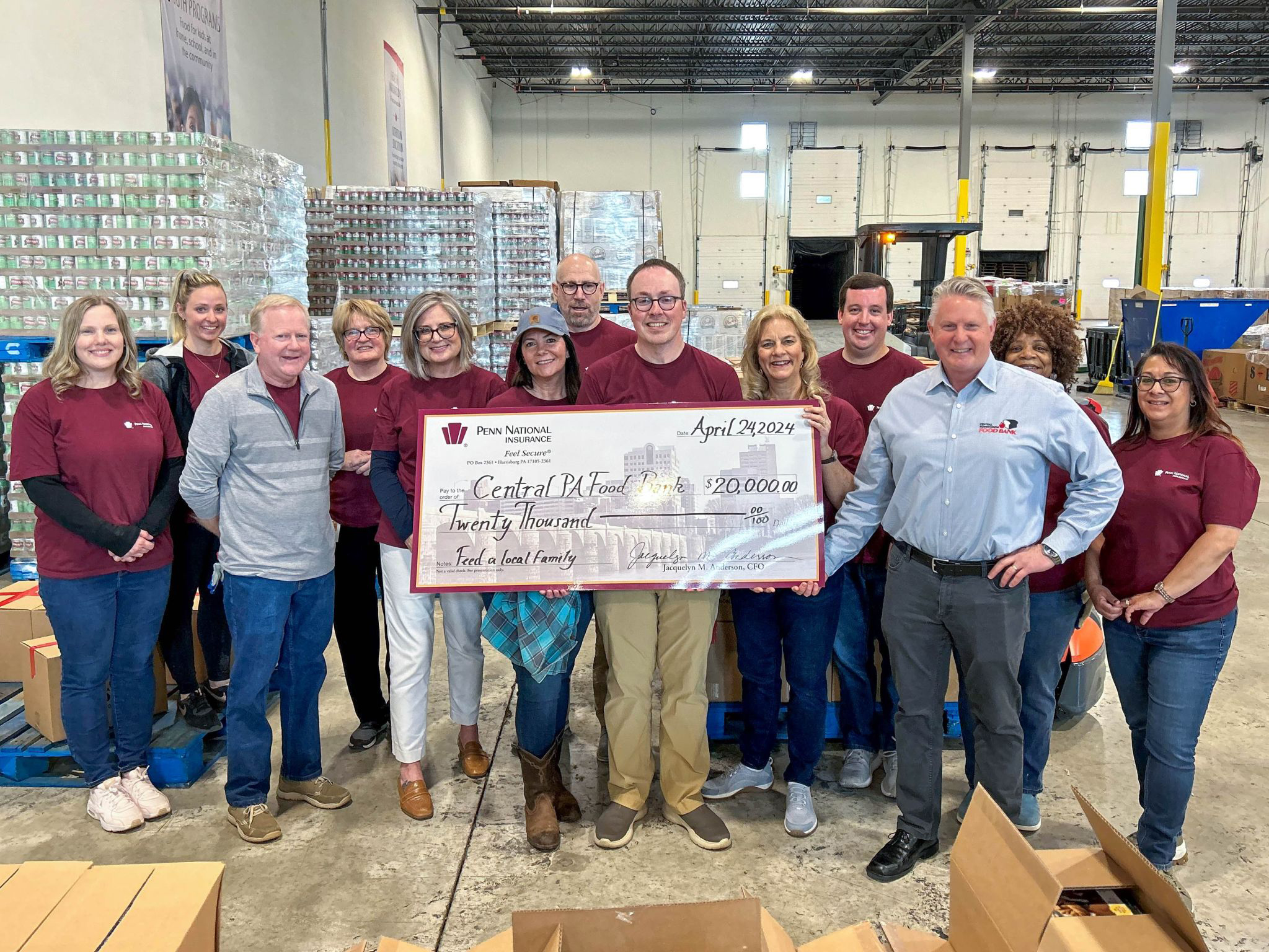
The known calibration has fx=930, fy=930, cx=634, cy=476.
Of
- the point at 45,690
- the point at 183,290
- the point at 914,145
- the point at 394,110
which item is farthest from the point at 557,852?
the point at 914,145

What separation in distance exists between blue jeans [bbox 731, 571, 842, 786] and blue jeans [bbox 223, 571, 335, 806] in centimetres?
160

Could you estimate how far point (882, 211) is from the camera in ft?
79.6

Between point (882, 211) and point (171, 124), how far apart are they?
19975mm

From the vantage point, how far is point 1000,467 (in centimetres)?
281

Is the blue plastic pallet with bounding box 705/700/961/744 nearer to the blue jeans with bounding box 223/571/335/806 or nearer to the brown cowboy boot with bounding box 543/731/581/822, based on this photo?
the brown cowboy boot with bounding box 543/731/581/822

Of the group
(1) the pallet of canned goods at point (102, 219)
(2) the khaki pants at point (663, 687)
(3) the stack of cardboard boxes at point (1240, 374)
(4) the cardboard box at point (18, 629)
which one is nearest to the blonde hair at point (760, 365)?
(2) the khaki pants at point (663, 687)

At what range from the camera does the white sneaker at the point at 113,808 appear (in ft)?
11.3

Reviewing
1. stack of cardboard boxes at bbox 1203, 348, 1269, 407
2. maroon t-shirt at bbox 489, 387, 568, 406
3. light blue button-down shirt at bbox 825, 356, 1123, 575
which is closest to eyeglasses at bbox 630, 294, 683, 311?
maroon t-shirt at bbox 489, 387, 568, 406

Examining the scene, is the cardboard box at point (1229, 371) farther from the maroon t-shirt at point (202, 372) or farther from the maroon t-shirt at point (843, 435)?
the maroon t-shirt at point (202, 372)

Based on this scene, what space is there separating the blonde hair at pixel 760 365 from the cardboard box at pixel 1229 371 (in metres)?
14.0

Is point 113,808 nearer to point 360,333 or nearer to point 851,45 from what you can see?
point 360,333

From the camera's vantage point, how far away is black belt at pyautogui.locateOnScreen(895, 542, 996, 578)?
2.88m

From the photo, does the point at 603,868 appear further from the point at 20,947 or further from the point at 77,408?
the point at 77,408


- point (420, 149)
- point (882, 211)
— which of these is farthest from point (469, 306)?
point (882, 211)
